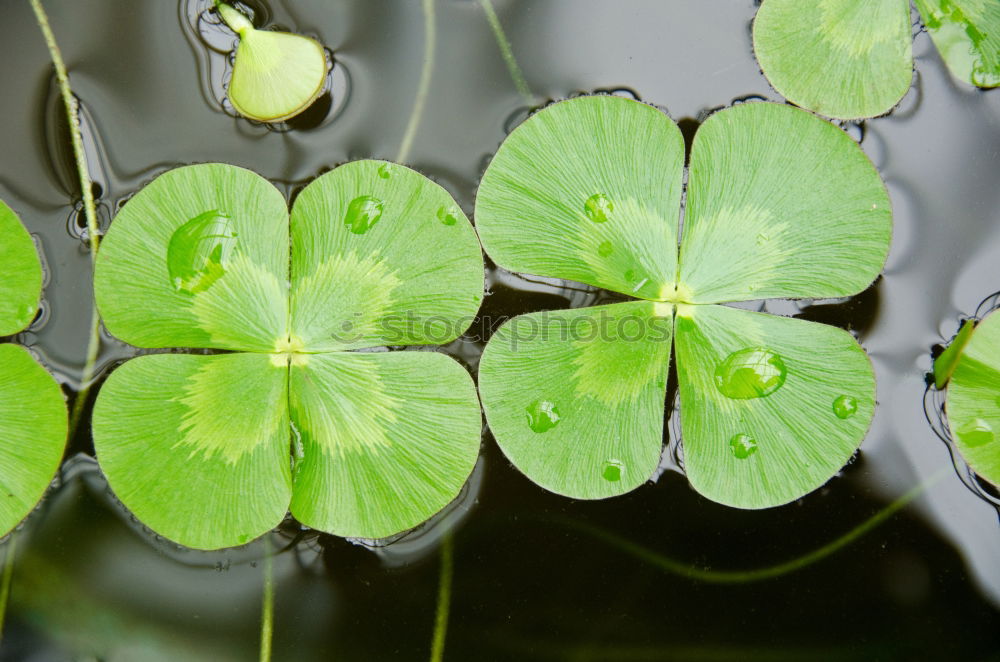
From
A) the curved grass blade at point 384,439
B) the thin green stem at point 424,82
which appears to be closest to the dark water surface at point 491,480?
the thin green stem at point 424,82

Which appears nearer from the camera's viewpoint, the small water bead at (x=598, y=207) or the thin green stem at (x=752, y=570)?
the small water bead at (x=598, y=207)

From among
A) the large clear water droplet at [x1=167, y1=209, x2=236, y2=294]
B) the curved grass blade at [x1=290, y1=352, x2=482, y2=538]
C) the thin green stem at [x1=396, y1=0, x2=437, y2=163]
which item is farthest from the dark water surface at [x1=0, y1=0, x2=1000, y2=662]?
the large clear water droplet at [x1=167, y1=209, x2=236, y2=294]

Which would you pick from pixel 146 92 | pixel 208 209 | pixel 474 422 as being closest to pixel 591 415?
pixel 474 422

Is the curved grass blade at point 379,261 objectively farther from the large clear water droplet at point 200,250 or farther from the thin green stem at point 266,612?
the thin green stem at point 266,612

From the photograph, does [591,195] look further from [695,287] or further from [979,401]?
[979,401]

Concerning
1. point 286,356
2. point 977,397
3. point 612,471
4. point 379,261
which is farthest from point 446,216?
point 977,397

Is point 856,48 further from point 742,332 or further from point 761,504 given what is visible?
point 761,504

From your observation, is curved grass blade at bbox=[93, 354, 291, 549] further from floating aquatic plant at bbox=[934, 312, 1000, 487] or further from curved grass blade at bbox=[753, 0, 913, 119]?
floating aquatic plant at bbox=[934, 312, 1000, 487]
